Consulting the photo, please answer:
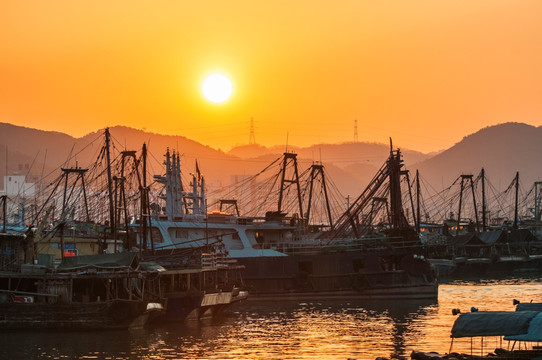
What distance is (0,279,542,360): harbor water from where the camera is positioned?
3159cm

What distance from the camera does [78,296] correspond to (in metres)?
39.2

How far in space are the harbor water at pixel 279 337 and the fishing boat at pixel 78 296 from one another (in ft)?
2.24

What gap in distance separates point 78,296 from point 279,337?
10047mm

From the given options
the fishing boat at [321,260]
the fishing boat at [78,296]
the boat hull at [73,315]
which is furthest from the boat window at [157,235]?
the boat hull at [73,315]

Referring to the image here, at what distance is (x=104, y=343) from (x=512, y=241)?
74088mm

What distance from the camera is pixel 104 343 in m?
33.9

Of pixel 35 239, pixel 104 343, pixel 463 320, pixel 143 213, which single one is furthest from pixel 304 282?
pixel 463 320

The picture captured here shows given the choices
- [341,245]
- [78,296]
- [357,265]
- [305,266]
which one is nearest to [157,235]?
[305,266]

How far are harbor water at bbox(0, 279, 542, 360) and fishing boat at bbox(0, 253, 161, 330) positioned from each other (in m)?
0.68

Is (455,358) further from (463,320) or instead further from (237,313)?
(237,313)

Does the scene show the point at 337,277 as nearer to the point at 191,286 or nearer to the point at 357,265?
the point at 357,265

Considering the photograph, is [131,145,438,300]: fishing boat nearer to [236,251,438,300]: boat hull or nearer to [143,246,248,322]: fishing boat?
[236,251,438,300]: boat hull

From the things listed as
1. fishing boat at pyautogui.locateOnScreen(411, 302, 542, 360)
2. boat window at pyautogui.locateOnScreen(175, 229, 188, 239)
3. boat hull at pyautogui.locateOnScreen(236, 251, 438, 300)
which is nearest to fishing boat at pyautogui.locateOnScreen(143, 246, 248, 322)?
boat hull at pyautogui.locateOnScreen(236, 251, 438, 300)

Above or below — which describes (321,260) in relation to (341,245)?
below
